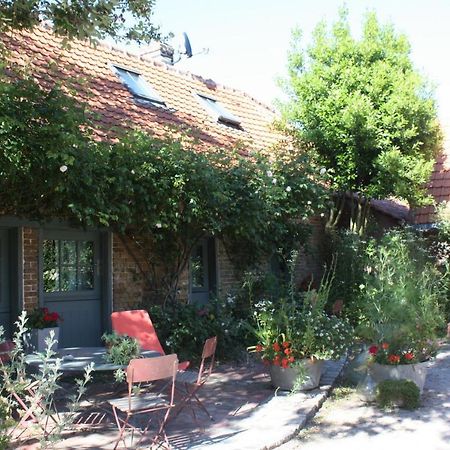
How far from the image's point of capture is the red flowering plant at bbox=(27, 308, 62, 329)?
7.47 meters

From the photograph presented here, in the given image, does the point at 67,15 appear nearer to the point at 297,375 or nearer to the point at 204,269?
the point at 297,375

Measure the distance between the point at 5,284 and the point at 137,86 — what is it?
210 inches

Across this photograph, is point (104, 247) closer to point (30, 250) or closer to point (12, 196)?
point (30, 250)

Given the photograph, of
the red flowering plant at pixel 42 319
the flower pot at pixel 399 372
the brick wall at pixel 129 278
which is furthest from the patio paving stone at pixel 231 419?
the brick wall at pixel 129 278

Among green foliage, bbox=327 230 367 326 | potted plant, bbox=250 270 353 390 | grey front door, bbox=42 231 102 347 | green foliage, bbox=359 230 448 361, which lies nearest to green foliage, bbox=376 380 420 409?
green foliage, bbox=359 230 448 361

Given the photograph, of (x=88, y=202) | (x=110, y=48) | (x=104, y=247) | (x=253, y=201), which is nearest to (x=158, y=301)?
(x=104, y=247)

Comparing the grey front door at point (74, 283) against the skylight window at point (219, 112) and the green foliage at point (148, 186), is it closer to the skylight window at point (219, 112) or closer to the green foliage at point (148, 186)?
the green foliage at point (148, 186)

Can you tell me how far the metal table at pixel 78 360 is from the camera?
518 cm

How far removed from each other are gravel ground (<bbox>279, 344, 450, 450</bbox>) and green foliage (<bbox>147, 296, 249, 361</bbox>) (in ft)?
8.15

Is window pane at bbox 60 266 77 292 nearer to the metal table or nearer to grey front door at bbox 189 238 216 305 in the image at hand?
the metal table

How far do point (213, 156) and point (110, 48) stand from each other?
5009mm

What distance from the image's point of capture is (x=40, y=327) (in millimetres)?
7461

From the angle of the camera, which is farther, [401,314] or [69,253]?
[69,253]

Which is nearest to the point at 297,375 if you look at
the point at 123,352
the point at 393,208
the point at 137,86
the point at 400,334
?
the point at 400,334
